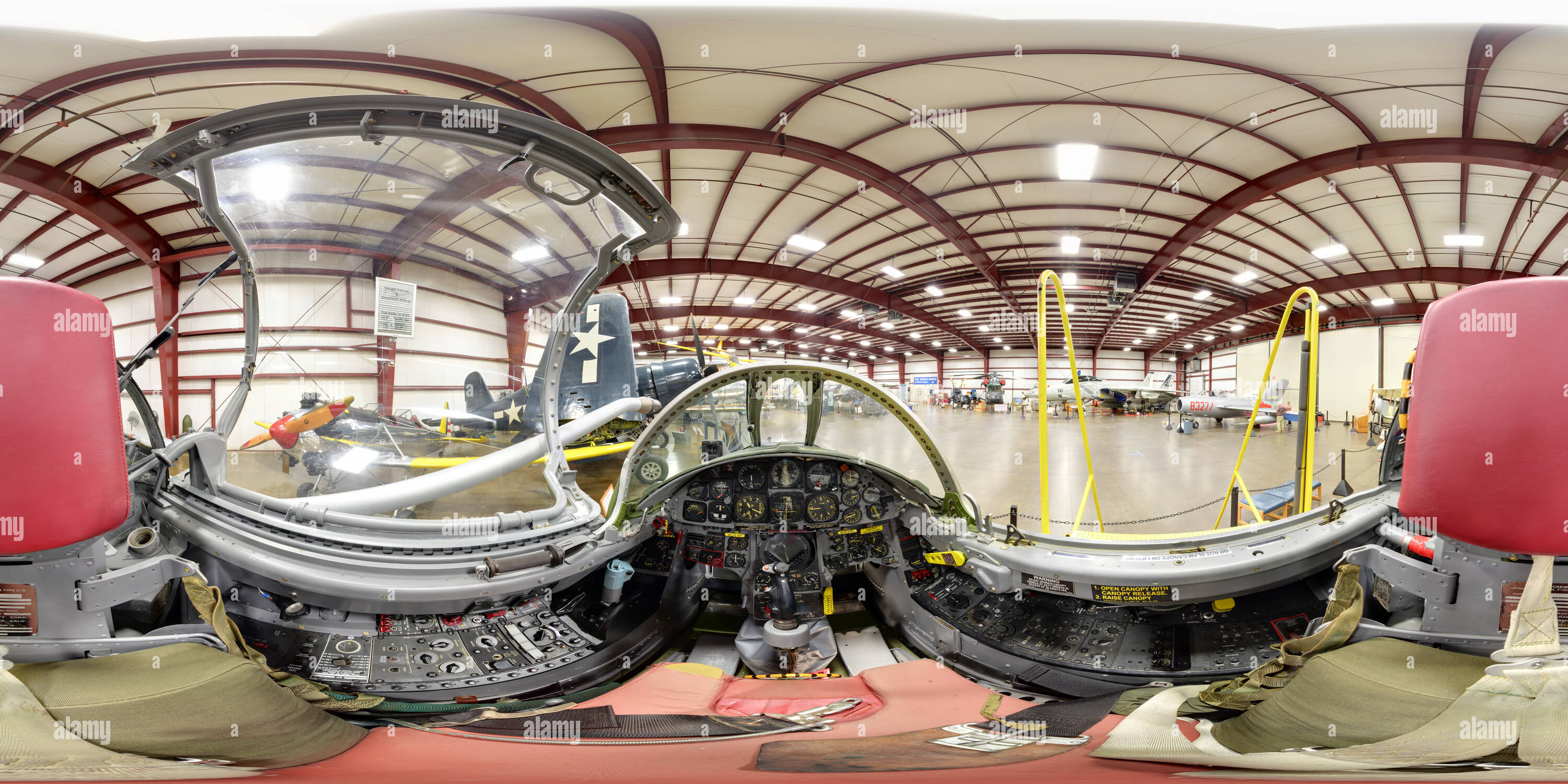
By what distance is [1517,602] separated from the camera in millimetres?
995

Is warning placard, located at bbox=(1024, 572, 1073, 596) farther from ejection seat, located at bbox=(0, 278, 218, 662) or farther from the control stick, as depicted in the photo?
ejection seat, located at bbox=(0, 278, 218, 662)

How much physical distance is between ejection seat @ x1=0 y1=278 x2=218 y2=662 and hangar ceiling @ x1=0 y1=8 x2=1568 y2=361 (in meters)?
0.84

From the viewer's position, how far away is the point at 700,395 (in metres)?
2.14

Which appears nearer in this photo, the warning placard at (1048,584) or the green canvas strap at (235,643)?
the green canvas strap at (235,643)

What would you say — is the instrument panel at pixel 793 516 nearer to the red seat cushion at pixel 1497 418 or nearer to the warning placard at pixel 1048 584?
the warning placard at pixel 1048 584

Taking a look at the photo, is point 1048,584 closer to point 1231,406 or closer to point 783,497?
point 783,497

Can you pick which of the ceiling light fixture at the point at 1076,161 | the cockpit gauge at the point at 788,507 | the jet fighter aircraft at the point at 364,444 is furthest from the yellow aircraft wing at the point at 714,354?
the ceiling light fixture at the point at 1076,161

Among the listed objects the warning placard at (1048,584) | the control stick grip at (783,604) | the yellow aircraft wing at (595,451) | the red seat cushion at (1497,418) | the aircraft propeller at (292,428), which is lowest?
the control stick grip at (783,604)

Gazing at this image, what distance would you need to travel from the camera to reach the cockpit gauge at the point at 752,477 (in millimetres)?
2236

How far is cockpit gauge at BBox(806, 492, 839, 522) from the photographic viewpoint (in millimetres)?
2180

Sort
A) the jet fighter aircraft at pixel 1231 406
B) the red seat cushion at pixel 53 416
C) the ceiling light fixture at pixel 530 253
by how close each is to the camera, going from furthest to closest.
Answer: the jet fighter aircraft at pixel 1231 406 < the ceiling light fixture at pixel 530 253 < the red seat cushion at pixel 53 416

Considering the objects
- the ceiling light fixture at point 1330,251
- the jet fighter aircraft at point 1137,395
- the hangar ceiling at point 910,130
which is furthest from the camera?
the jet fighter aircraft at point 1137,395

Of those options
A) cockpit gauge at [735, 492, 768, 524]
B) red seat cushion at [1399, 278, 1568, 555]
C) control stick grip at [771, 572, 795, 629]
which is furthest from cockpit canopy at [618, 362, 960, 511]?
red seat cushion at [1399, 278, 1568, 555]

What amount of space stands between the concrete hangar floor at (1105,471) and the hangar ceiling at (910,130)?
2108mm
